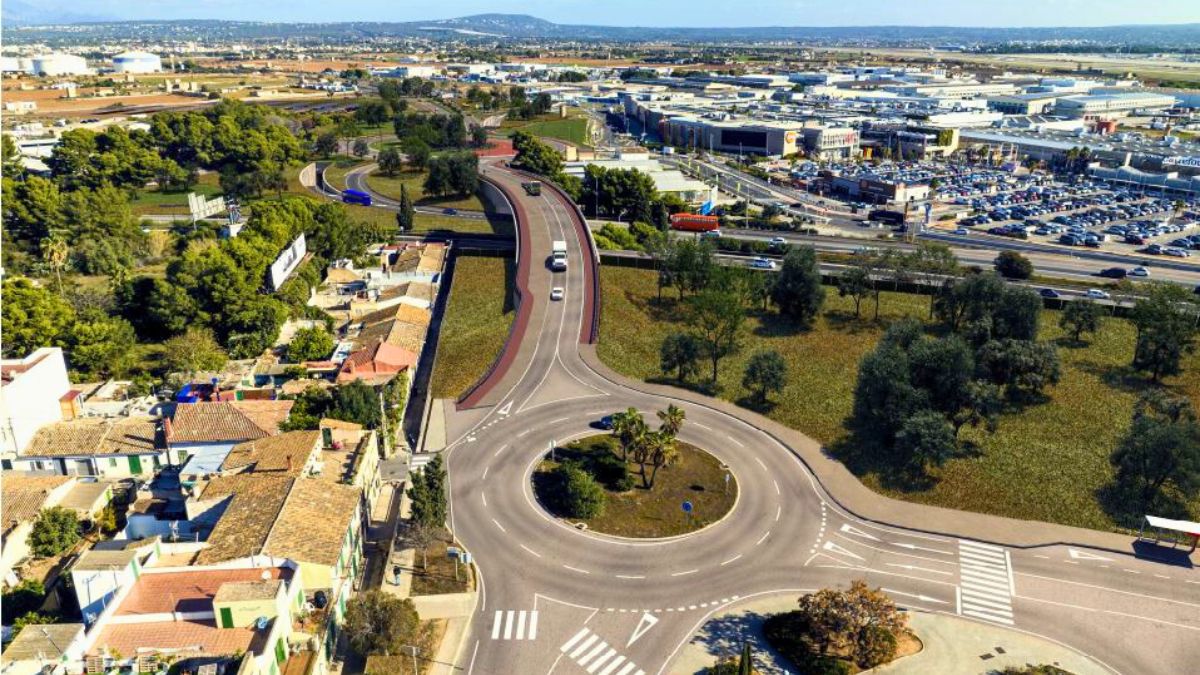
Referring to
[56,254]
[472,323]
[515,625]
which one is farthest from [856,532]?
[56,254]

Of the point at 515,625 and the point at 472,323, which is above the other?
the point at 472,323

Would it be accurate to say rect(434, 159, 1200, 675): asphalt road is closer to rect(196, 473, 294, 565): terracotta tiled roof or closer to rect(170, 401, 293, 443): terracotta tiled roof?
rect(196, 473, 294, 565): terracotta tiled roof

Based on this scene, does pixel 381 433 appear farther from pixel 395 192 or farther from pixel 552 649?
pixel 395 192

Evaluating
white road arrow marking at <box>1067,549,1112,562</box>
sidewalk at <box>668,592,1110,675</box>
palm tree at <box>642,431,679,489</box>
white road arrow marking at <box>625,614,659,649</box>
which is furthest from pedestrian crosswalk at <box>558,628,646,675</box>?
white road arrow marking at <box>1067,549,1112,562</box>

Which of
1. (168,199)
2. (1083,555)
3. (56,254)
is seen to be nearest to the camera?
(1083,555)

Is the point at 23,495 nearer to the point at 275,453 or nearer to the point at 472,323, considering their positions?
the point at 275,453

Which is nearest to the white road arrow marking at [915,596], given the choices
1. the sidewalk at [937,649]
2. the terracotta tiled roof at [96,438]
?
the sidewalk at [937,649]

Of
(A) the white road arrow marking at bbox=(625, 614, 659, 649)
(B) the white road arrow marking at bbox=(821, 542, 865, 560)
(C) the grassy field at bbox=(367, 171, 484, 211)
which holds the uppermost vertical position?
(C) the grassy field at bbox=(367, 171, 484, 211)
